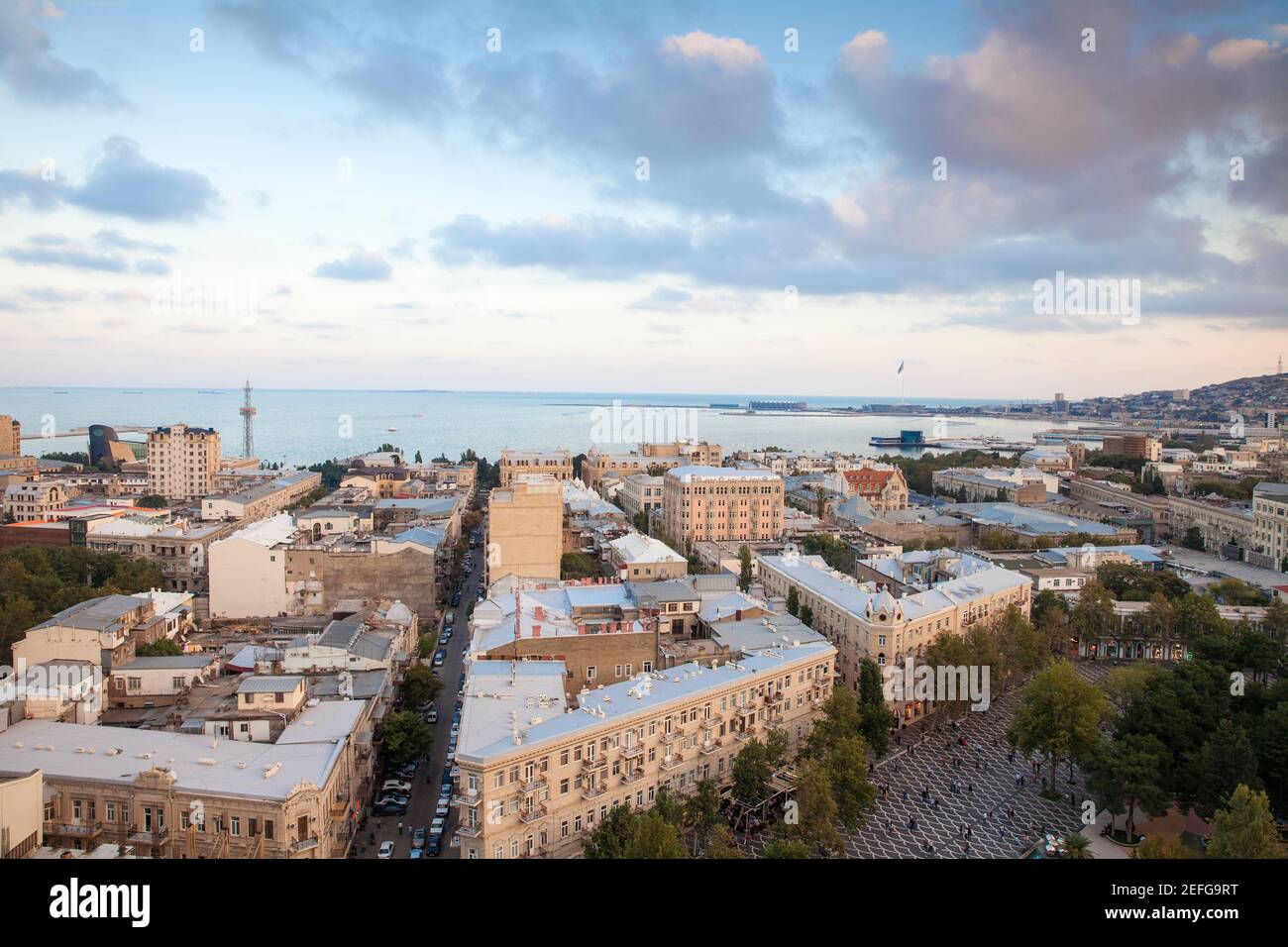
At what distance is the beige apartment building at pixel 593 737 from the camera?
716 cm

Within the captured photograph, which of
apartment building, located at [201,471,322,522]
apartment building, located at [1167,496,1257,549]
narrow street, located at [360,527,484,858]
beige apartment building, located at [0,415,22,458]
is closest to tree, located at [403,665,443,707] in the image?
narrow street, located at [360,527,484,858]

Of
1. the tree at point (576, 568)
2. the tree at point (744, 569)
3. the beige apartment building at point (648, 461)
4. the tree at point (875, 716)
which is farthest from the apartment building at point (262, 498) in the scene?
the tree at point (875, 716)

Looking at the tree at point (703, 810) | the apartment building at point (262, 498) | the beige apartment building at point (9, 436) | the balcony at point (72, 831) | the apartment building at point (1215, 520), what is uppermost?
the beige apartment building at point (9, 436)

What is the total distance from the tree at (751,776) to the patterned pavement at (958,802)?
0.42 meters

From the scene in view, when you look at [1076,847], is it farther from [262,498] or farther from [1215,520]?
[262,498]

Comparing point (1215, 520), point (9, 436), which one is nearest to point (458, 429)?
point (9, 436)

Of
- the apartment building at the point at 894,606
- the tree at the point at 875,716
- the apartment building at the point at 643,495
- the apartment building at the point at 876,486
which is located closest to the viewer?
the tree at the point at 875,716

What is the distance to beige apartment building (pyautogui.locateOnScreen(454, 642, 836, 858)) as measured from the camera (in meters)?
7.16

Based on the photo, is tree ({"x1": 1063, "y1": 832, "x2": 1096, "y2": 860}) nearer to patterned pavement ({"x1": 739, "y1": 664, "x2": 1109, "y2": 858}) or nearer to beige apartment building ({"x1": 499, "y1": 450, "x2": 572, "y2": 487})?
patterned pavement ({"x1": 739, "y1": 664, "x2": 1109, "y2": 858})

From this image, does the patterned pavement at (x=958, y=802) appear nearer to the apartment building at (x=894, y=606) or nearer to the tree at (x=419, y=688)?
the apartment building at (x=894, y=606)

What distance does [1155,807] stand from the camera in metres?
Result: 8.20

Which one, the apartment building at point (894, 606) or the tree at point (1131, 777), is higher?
the apartment building at point (894, 606)
